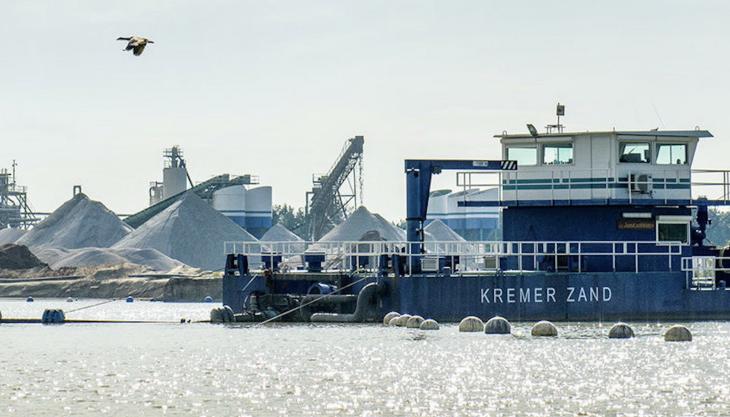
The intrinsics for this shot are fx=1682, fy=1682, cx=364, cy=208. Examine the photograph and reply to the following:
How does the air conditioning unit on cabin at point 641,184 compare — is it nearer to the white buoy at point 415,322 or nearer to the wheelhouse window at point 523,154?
the wheelhouse window at point 523,154

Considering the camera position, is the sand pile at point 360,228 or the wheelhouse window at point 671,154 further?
the sand pile at point 360,228

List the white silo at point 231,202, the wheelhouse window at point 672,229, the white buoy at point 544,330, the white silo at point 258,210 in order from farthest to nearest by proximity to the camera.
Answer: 1. the white silo at point 258,210
2. the white silo at point 231,202
3. the wheelhouse window at point 672,229
4. the white buoy at point 544,330

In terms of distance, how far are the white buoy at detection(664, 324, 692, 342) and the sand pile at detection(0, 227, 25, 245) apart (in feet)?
469

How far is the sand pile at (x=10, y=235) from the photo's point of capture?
7505 inches

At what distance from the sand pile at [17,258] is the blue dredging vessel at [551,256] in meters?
88.7

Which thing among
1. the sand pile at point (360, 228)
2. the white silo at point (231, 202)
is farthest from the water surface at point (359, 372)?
the white silo at point (231, 202)

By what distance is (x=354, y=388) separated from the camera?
40.5 meters

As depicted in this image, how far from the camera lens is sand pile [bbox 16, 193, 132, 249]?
18000 cm

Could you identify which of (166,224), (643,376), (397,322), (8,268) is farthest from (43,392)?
(166,224)

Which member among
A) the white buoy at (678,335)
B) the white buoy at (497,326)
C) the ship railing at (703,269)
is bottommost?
the white buoy at (678,335)

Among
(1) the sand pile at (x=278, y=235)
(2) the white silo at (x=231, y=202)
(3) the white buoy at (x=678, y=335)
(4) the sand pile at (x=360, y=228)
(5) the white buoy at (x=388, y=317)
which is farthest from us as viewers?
(1) the sand pile at (x=278, y=235)

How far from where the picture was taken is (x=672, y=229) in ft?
223

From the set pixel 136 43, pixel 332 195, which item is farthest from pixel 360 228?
pixel 136 43

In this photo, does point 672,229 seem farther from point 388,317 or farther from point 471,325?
point 388,317
